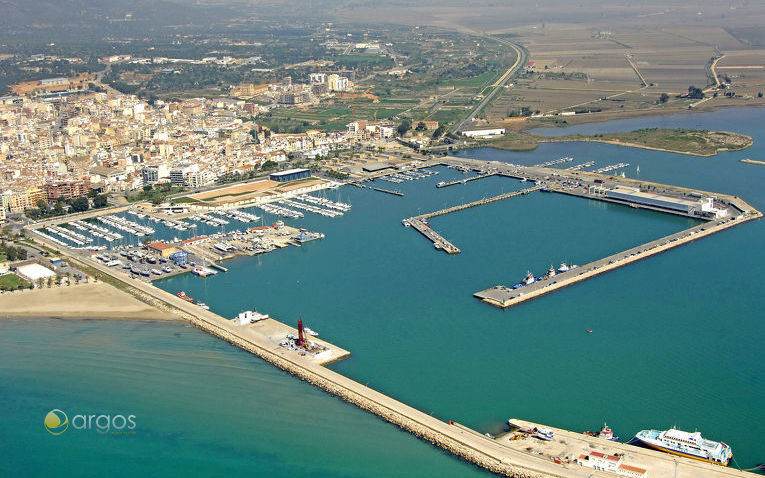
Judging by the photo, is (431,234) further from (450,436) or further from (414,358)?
(450,436)

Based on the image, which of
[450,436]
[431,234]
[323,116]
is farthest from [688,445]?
[323,116]

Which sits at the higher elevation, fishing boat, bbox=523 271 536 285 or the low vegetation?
the low vegetation

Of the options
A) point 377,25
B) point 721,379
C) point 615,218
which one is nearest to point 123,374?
point 721,379

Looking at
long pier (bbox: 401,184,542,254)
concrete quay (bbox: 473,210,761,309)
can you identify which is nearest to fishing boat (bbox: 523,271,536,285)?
concrete quay (bbox: 473,210,761,309)

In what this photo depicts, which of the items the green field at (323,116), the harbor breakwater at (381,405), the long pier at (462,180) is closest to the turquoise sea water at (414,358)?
the harbor breakwater at (381,405)

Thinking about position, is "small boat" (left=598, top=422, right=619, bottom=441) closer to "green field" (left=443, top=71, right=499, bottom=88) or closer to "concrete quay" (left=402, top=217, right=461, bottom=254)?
"concrete quay" (left=402, top=217, right=461, bottom=254)

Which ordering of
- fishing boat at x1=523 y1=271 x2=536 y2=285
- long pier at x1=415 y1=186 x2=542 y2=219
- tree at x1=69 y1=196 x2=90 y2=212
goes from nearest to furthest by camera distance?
fishing boat at x1=523 y1=271 x2=536 y2=285
long pier at x1=415 y1=186 x2=542 y2=219
tree at x1=69 y1=196 x2=90 y2=212

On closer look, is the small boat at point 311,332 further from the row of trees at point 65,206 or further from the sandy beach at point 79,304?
the row of trees at point 65,206

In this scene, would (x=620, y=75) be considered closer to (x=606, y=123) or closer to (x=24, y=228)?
(x=606, y=123)
